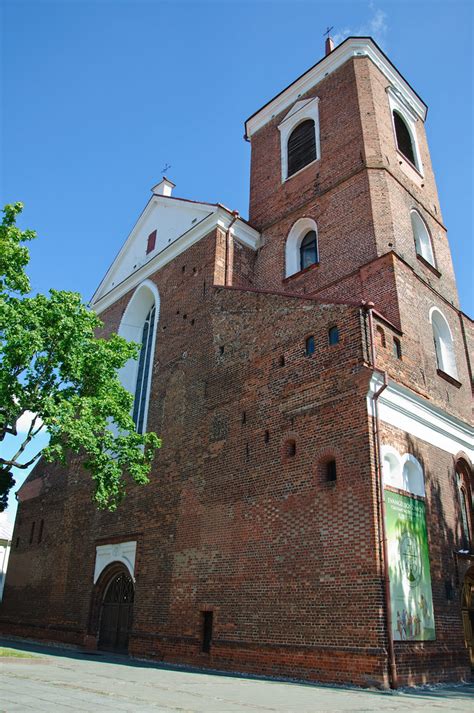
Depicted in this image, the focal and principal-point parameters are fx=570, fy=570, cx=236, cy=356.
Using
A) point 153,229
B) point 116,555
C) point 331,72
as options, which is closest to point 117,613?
point 116,555

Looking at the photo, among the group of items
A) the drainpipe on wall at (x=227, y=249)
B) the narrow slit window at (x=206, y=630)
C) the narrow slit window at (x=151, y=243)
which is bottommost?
the narrow slit window at (x=206, y=630)

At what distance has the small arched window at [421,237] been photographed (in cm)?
1723

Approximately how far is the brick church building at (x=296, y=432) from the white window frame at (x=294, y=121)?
12 centimetres

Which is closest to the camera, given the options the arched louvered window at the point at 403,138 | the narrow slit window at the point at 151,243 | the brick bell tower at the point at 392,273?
the brick bell tower at the point at 392,273

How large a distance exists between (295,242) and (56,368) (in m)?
8.83

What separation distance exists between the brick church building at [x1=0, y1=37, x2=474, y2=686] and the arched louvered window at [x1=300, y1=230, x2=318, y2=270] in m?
0.08

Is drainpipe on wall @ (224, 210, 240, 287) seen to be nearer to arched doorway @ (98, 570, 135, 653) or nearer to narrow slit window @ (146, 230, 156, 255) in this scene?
narrow slit window @ (146, 230, 156, 255)

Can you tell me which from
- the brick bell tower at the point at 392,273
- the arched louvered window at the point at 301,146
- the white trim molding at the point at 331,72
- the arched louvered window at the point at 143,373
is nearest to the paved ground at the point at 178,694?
the brick bell tower at the point at 392,273

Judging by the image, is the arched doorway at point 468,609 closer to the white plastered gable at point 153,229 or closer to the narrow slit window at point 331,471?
the narrow slit window at point 331,471

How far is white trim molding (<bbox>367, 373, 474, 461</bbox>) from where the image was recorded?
35.9 ft

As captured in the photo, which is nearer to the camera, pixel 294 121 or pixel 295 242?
pixel 295 242

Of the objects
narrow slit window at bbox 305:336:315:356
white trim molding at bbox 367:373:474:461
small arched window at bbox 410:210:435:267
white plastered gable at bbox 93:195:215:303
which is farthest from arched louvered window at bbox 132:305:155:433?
small arched window at bbox 410:210:435:267

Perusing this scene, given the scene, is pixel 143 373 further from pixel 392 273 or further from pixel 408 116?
pixel 408 116

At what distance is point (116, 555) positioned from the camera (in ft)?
51.7
